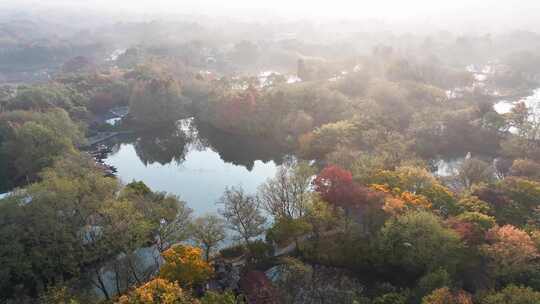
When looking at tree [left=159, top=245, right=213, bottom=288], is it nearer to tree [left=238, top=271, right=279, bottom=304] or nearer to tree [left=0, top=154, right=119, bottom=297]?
tree [left=238, top=271, right=279, bottom=304]

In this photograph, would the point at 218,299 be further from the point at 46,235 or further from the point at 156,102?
the point at 156,102

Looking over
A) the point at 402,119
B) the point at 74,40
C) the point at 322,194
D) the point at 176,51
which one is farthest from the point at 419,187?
the point at 74,40

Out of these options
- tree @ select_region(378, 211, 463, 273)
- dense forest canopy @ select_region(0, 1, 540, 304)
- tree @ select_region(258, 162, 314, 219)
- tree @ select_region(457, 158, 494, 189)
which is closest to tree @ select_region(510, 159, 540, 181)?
dense forest canopy @ select_region(0, 1, 540, 304)

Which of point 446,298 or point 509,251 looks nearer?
point 446,298

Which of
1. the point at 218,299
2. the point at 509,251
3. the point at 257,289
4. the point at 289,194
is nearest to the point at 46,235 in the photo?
the point at 218,299

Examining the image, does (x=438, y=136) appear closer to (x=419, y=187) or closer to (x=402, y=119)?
(x=402, y=119)

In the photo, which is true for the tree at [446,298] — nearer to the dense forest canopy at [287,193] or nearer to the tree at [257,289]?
the dense forest canopy at [287,193]

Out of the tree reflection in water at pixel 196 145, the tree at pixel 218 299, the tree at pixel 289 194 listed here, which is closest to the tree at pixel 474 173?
the tree at pixel 289 194
